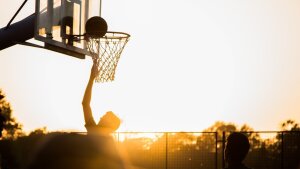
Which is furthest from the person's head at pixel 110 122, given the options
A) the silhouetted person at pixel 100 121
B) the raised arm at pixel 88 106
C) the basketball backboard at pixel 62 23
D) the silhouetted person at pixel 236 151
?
the basketball backboard at pixel 62 23

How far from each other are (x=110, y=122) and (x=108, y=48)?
5.63m

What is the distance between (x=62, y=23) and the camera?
12.0 m

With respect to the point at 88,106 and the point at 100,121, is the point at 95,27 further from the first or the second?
the point at 100,121

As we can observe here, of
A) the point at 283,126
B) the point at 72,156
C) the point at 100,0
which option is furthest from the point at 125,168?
the point at 283,126

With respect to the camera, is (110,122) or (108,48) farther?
(108,48)

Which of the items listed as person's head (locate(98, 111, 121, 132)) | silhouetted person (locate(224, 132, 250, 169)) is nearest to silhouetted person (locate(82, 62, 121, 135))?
person's head (locate(98, 111, 121, 132))

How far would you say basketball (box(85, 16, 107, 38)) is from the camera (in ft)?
38.9

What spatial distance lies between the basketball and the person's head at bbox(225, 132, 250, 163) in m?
6.90

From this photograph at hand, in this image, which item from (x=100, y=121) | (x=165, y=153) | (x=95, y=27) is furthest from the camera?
(x=165, y=153)

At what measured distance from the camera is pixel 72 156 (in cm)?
330

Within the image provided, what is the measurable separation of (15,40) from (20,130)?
5841 centimetres

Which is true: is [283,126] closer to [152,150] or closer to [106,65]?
[152,150]

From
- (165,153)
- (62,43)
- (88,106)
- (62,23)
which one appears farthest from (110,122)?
(165,153)

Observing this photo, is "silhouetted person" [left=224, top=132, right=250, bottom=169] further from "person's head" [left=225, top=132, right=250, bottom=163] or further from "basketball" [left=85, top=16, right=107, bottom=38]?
"basketball" [left=85, top=16, right=107, bottom=38]
